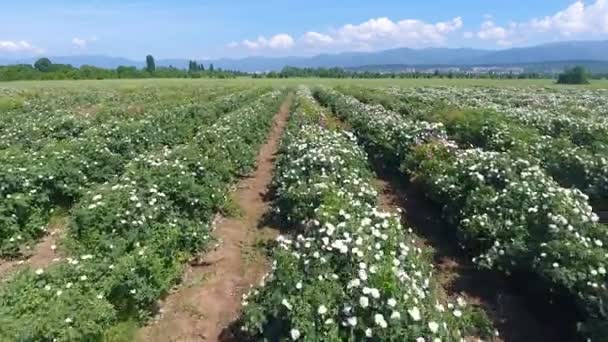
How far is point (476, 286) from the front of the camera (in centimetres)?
818

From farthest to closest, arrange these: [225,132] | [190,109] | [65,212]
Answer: [190,109], [225,132], [65,212]

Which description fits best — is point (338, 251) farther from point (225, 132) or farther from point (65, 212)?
point (225, 132)

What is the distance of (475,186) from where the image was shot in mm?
10188

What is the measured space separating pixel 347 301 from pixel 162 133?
47.1 ft

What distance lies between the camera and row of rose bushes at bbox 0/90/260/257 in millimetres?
9469

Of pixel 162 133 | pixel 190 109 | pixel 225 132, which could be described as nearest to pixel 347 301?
pixel 225 132

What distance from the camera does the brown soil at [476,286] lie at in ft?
23.0

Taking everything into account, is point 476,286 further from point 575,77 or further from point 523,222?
point 575,77

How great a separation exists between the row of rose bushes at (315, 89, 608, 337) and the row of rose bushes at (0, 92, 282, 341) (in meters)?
5.19


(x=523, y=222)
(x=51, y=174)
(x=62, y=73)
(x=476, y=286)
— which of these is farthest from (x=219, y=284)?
(x=62, y=73)

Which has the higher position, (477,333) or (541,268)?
(541,268)

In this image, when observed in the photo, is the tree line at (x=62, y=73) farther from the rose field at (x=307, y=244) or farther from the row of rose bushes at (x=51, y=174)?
the rose field at (x=307, y=244)

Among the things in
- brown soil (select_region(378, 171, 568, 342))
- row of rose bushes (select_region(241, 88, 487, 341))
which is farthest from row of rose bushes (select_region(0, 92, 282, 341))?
brown soil (select_region(378, 171, 568, 342))

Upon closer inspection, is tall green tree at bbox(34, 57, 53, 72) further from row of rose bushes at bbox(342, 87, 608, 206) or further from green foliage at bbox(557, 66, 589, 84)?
row of rose bushes at bbox(342, 87, 608, 206)
